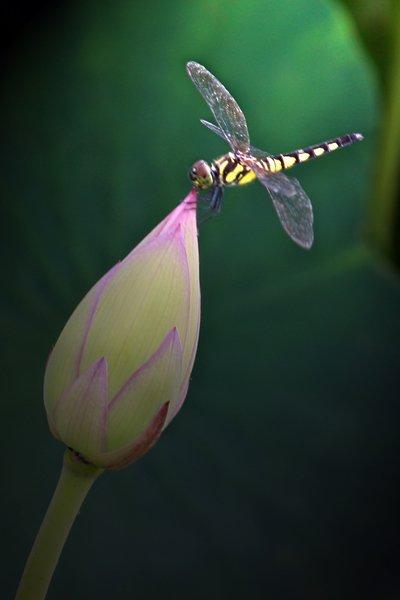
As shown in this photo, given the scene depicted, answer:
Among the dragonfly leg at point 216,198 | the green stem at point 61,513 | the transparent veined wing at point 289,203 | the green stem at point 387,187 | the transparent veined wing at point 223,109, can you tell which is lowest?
the green stem at point 387,187

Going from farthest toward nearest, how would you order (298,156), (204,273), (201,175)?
(204,273) → (298,156) → (201,175)

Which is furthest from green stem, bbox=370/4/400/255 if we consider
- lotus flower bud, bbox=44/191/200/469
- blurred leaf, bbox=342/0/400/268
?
lotus flower bud, bbox=44/191/200/469

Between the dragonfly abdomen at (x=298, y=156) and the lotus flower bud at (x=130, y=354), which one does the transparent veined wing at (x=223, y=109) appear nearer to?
the dragonfly abdomen at (x=298, y=156)

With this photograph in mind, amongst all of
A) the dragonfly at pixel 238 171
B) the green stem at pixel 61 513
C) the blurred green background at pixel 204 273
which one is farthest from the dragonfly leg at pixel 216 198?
the green stem at pixel 61 513

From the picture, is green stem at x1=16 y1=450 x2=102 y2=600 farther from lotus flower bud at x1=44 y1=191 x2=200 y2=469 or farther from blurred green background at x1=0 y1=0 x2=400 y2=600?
blurred green background at x1=0 y1=0 x2=400 y2=600

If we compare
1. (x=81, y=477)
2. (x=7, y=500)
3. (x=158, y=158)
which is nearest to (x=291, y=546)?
(x=7, y=500)

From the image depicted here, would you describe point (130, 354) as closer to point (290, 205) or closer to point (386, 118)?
point (290, 205)

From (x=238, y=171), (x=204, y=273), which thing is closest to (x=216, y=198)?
(x=238, y=171)
